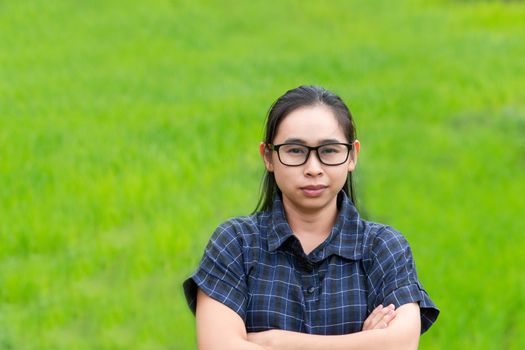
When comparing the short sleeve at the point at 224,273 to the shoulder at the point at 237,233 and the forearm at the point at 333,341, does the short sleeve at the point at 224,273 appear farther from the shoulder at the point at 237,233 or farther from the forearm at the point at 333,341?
the forearm at the point at 333,341

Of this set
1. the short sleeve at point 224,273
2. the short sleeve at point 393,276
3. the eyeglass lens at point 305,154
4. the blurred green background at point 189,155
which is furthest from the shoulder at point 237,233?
the blurred green background at point 189,155

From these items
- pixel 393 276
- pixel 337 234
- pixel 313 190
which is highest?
pixel 313 190

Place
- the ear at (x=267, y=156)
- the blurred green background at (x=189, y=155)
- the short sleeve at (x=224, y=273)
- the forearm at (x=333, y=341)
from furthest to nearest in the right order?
the blurred green background at (x=189, y=155) < the ear at (x=267, y=156) < the short sleeve at (x=224, y=273) < the forearm at (x=333, y=341)

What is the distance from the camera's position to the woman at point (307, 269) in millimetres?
3123

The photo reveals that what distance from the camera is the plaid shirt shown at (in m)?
3.15

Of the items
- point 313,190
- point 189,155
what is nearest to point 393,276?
point 313,190

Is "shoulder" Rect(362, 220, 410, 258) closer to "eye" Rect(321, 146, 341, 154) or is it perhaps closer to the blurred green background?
"eye" Rect(321, 146, 341, 154)

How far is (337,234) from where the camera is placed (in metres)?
3.23

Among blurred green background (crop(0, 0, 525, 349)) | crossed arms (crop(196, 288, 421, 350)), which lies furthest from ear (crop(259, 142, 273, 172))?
blurred green background (crop(0, 0, 525, 349))

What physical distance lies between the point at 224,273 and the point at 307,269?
245mm

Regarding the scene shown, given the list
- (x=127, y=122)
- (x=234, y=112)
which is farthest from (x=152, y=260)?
(x=234, y=112)

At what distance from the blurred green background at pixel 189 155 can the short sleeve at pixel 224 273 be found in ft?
9.73

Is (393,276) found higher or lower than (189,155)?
higher

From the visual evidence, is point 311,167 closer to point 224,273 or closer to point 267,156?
point 267,156
